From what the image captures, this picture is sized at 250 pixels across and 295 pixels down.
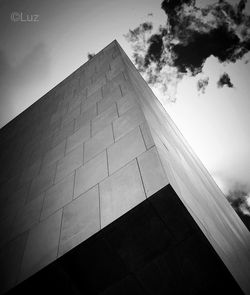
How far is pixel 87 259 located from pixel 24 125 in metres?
7.37

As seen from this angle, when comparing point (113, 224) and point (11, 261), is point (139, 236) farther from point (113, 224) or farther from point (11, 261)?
point (11, 261)

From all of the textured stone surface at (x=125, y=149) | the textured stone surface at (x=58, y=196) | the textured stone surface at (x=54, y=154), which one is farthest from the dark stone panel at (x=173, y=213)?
the textured stone surface at (x=54, y=154)

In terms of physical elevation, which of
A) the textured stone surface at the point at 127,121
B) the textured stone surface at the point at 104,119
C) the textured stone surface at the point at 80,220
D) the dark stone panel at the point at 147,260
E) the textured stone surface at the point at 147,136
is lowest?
the dark stone panel at the point at 147,260

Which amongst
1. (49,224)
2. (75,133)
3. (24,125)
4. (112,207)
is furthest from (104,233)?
(24,125)

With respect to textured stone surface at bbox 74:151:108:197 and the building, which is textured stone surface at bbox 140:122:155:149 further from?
textured stone surface at bbox 74:151:108:197

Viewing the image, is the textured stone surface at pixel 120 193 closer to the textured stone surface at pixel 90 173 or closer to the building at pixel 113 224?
the building at pixel 113 224

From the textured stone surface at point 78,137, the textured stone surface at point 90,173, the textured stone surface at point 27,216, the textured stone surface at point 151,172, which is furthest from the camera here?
the textured stone surface at point 78,137

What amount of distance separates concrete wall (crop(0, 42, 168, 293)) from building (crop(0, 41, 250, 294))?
19 mm

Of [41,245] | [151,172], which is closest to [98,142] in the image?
[151,172]

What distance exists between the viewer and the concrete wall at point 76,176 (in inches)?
118

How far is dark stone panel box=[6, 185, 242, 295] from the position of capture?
8.45ft

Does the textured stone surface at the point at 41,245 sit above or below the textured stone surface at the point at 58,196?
below

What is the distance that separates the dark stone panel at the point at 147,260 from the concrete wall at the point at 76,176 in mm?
145

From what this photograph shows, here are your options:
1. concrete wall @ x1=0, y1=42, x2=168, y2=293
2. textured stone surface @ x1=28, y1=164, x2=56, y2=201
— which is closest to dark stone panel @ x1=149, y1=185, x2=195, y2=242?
concrete wall @ x1=0, y1=42, x2=168, y2=293
